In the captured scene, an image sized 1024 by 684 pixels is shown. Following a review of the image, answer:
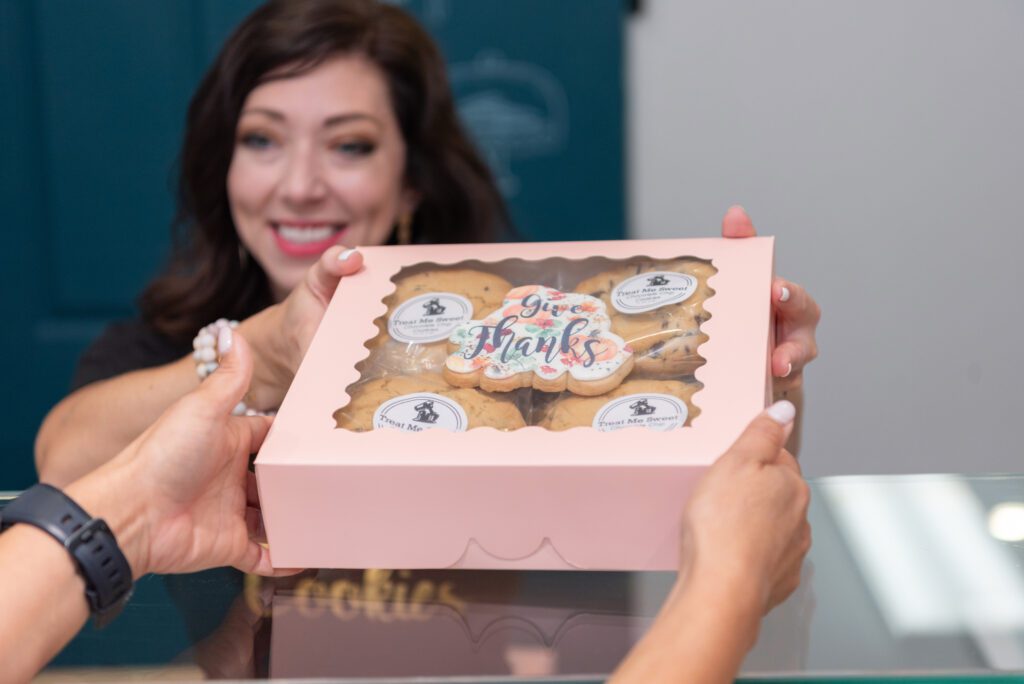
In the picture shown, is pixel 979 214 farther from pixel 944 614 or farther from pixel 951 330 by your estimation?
pixel 944 614

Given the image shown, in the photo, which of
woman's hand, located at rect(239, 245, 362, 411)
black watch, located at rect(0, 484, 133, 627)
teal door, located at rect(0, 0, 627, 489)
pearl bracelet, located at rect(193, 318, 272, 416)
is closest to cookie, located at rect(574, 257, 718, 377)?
woman's hand, located at rect(239, 245, 362, 411)

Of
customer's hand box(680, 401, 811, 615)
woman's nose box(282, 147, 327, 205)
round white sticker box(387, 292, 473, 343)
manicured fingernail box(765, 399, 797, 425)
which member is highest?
manicured fingernail box(765, 399, 797, 425)

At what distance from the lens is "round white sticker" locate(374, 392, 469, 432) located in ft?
2.77

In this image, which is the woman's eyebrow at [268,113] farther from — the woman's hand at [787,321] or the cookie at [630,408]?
the cookie at [630,408]

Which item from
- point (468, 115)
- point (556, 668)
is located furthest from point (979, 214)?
point (556, 668)

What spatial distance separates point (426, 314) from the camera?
0.99 meters

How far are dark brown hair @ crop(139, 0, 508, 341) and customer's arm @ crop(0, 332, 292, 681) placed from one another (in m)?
0.87

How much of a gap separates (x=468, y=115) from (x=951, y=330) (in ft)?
3.99

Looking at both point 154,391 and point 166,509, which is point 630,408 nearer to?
point 166,509

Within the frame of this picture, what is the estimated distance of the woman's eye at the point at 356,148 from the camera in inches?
67.4

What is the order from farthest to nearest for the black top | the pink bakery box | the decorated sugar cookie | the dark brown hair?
the black top < the dark brown hair < the decorated sugar cookie < the pink bakery box

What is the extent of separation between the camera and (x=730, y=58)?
2557 mm

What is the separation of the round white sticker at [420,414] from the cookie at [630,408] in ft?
0.21

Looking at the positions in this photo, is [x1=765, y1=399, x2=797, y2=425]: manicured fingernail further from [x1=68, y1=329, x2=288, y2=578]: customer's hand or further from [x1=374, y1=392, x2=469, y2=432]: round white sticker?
[x1=68, y1=329, x2=288, y2=578]: customer's hand
